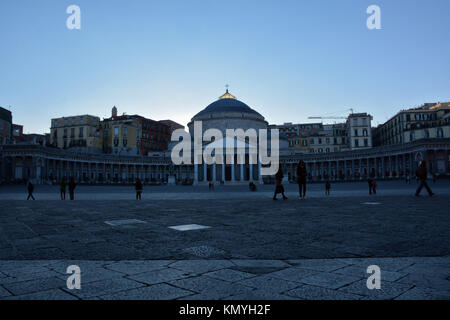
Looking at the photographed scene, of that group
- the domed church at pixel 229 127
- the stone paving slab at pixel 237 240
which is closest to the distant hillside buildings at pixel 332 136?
the domed church at pixel 229 127

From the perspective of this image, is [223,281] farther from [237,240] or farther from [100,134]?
[100,134]

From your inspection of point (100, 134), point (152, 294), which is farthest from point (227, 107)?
point (152, 294)

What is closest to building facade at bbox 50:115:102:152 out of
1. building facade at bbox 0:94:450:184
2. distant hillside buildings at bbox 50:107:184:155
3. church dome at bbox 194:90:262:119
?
distant hillside buildings at bbox 50:107:184:155

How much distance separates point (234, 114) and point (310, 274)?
75789mm

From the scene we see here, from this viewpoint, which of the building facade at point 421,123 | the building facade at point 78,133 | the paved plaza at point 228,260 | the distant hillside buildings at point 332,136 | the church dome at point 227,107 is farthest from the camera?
the church dome at point 227,107

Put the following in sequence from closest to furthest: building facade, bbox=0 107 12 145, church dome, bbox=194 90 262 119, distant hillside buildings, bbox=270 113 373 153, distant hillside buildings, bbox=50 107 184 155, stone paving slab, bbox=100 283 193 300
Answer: stone paving slab, bbox=100 283 193 300
building facade, bbox=0 107 12 145
distant hillside buildings, bbox=50 107 184 155
distant hillside buildings, bbox=270 113 373 153
church dome, bbox=194 90 262 119

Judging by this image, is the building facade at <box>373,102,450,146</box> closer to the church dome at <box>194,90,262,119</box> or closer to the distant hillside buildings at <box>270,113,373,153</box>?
the distant hillside buildings at <box>270,113,373,153</box>

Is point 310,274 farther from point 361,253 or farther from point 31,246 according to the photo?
point 31,246

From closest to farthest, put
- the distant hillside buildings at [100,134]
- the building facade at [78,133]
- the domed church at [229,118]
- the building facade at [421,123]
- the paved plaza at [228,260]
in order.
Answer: the paved plaza at [228,260], the building facade at [421,123], the building facade at [78,133], the distant hillside buildings at [100,134], the domed church at [229,118]

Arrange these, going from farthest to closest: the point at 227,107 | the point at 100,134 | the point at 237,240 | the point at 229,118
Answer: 1. the point at 227,107
2. the point at 229,118
3. the point at 100,134
4. the point at 237,240

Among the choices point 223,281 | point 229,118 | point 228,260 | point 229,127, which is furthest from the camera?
point 229,118

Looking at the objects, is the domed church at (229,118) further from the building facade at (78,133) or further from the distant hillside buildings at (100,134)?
the building facade at (78,133)

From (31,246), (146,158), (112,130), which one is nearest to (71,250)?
(31,246)

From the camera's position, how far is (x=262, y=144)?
250 ft
